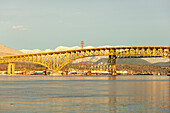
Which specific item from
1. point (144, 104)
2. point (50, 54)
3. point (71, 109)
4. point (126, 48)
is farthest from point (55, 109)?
point (50, 54)

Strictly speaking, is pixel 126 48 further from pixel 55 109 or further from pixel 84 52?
pixel 55 109

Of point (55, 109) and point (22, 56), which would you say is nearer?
point (55, 109)

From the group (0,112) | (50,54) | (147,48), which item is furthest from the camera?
(50,54)

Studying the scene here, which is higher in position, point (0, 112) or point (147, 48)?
point (147, 48)

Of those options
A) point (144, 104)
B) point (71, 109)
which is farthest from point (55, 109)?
point (144, 104)

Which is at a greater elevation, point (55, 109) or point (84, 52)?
point (84, 52)

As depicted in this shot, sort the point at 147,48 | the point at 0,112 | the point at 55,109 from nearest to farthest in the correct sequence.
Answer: the point at 0,112 < the point at 55,109 < the point at 147,48

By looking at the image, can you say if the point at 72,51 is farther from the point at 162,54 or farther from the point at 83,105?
the point at 83,105

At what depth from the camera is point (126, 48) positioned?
170 metres

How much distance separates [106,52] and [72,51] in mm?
18269

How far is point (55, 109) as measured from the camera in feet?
87.2

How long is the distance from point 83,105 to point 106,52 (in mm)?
146301

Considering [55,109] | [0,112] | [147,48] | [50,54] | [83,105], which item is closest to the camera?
[0,112]

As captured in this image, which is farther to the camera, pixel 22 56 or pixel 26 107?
pixel 22 56
